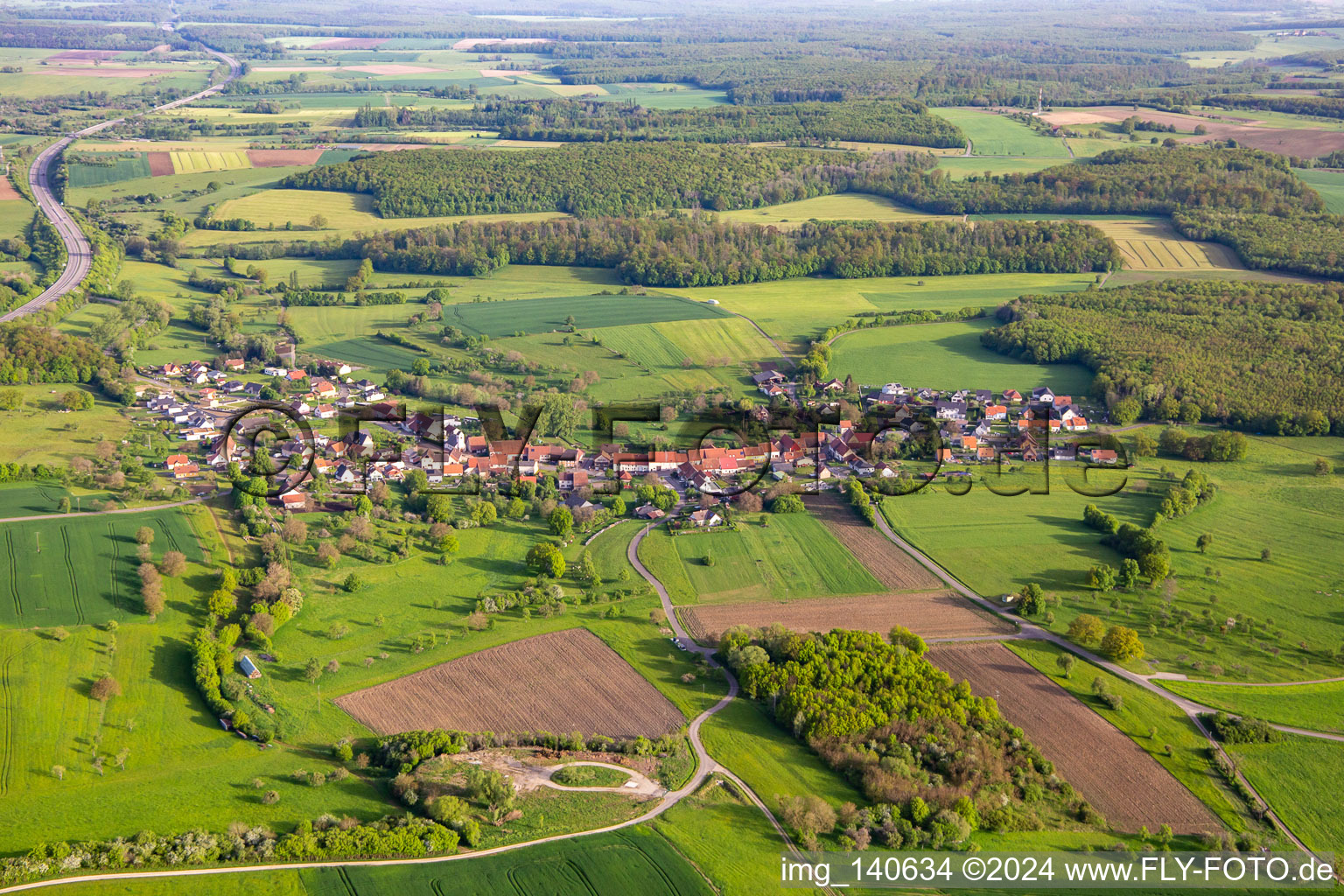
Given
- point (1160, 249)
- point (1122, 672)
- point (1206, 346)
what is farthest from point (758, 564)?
point (1160, 249)

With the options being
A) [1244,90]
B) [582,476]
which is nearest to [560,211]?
[582,476]

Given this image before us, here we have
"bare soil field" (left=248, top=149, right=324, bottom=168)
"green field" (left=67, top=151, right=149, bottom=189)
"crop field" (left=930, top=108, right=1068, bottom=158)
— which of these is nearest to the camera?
"green field" (left=67, top=151, right=149, bottom=189)

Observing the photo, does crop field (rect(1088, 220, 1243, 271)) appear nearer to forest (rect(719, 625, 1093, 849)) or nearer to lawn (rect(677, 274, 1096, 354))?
lawn (rect(677, 274, 1096, 354))

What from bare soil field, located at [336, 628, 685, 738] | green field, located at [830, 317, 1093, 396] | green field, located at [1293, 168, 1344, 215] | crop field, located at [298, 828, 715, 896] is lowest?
crop field, located at [298, 828, 715, 896]

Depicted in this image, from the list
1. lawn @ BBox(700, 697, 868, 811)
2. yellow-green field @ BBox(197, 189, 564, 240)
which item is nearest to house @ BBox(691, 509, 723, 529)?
lawn @ BBox(700, 697, 868, 811)

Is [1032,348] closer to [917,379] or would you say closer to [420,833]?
[917,379]
